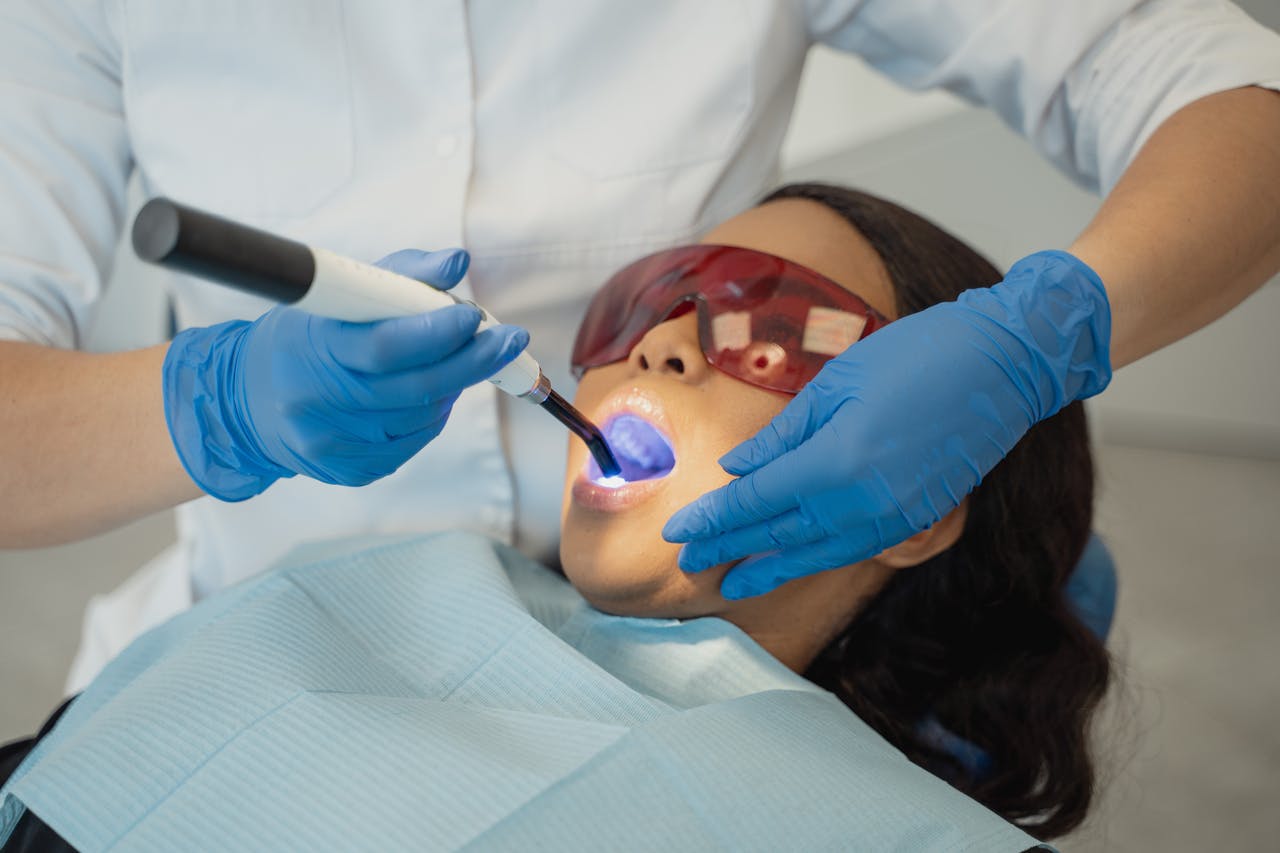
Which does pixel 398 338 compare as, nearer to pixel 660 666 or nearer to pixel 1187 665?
pixel 660 666

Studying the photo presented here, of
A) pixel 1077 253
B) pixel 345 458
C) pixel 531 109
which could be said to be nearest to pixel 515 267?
pixel 531 109

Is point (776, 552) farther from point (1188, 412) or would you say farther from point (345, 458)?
point (1188, 412)

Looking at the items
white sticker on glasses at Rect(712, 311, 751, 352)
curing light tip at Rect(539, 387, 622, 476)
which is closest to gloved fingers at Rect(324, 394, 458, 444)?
curing light tip at Rect(539, 387, 622, 476)

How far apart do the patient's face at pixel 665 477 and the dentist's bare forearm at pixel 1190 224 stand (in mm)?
253

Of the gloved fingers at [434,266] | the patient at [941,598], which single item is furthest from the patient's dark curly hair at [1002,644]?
the gloved fingers at [434,266]

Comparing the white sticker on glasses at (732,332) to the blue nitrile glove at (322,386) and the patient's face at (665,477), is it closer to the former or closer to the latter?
the patient's face at (665,477)

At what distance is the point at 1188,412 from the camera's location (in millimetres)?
1884

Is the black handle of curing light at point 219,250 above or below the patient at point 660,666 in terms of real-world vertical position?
above

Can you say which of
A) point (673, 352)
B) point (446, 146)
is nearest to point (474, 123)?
point (446, 146)

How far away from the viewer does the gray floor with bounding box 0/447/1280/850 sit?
154cm

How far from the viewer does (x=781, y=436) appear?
1.00 m

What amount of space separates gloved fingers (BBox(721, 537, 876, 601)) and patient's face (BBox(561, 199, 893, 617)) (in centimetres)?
4

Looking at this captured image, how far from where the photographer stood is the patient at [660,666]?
0.89 metres

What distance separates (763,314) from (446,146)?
1.40 ft
